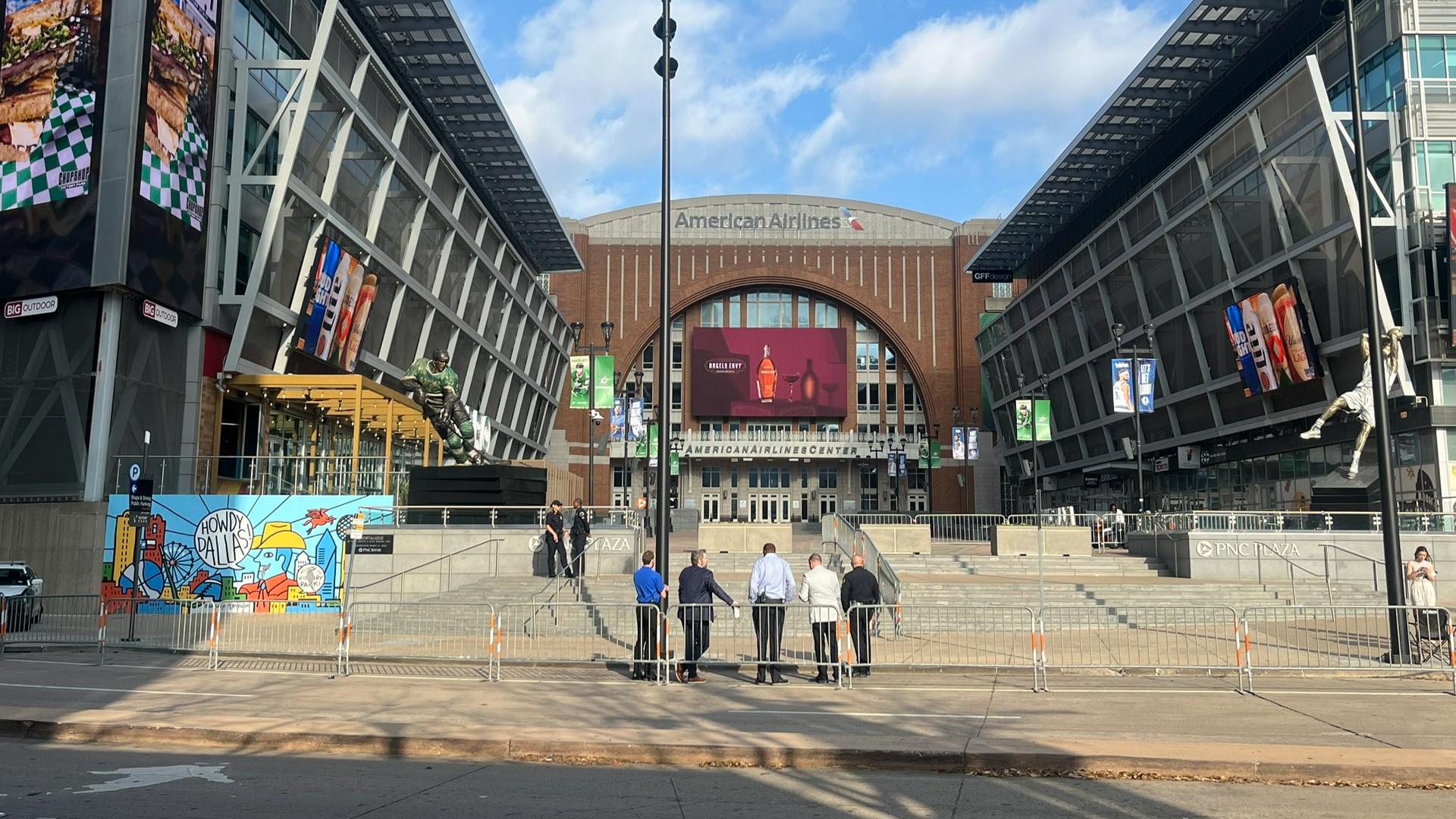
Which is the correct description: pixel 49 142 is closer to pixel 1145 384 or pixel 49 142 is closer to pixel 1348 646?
pixel 1348 646

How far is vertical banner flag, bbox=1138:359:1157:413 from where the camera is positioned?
37625 millimetres

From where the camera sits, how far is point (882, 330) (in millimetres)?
77500

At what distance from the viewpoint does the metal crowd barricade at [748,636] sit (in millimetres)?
13281

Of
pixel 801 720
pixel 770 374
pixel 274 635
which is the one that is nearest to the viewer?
pixel 801 720

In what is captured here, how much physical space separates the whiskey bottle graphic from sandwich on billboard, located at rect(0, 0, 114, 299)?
54.8 metres

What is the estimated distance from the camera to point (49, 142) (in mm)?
26234

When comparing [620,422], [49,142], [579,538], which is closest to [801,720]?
[579,538]

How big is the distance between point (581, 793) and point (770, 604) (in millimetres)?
5946

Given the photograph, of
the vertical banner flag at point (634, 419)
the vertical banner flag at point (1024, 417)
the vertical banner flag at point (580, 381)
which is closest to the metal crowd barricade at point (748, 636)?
the vertical banner flag at point (580, 381)

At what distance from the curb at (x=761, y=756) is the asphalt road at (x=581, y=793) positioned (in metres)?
0.18

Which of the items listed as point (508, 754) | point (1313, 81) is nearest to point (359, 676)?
point (508, 754)

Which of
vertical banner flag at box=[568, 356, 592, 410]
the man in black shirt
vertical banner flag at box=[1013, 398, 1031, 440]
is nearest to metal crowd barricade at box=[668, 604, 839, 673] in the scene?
the man in black shirt

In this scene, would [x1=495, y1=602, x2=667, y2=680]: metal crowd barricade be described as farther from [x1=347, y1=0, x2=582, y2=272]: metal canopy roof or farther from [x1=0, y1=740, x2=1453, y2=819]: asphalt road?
[x1=347, y1=0, x2=582, y2=272]: metal canopy roof

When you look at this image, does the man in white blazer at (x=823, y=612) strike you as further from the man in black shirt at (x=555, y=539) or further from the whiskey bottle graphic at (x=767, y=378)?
the whiskey bottle graphic at (x=767, y=378)
